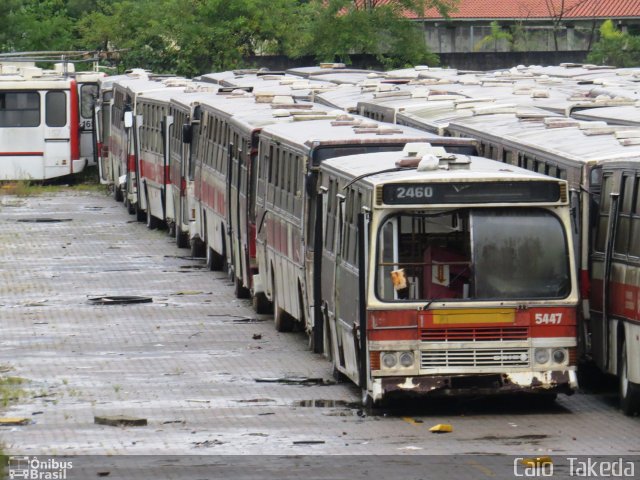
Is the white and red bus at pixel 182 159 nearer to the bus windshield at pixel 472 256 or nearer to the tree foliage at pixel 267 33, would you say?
the bus windshield at pixel 472 256

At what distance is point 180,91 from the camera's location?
37.2 metres

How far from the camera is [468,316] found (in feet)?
49.6

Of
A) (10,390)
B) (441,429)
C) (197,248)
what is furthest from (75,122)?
(441,429)

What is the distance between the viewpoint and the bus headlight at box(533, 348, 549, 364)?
15305 mm

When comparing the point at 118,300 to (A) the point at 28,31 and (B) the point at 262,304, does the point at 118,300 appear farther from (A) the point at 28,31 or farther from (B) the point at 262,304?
(A) the point at 28,31

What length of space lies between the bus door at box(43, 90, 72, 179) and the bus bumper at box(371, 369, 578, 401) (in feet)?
110

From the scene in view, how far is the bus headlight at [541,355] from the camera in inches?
603

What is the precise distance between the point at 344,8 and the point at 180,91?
101 ft

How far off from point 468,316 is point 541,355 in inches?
29.4

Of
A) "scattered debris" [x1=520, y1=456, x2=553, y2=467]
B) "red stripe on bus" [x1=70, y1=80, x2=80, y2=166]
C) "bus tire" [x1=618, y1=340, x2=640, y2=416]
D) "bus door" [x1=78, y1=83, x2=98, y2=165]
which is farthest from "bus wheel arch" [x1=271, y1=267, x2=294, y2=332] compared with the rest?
"bus door" [x1=78, y1=83, x2=98, y2=165]

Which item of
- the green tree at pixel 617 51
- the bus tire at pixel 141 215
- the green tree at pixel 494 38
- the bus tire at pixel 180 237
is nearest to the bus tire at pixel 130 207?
the bus tire at pixel 141 215

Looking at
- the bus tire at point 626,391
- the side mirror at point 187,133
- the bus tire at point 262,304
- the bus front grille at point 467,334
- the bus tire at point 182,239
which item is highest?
the side mirror at point 187,133

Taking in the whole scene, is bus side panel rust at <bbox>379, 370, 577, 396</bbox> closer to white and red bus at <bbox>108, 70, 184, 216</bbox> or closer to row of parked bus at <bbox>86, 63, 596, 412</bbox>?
row of parked bus at <bbox>86, 63, 596, 412</bbox>

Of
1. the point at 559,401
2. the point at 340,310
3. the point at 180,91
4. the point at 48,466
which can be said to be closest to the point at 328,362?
the point at 340,310
